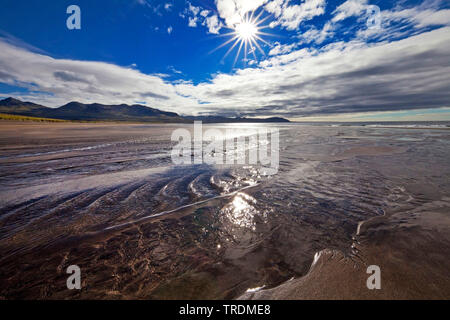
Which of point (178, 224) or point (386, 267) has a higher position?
point (178, 224)

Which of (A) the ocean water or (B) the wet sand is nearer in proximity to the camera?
(B) the wet sand

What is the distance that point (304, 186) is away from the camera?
635 cm

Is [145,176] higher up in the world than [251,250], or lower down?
higher up

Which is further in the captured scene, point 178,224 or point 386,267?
point 178,224

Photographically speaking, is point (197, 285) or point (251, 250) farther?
point (251, 250)

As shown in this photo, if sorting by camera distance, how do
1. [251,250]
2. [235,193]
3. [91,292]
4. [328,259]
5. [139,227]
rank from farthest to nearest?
[235,193]
[139,227]
[251,250]
[328,259]
[91,292]

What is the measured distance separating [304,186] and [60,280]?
6.59 m

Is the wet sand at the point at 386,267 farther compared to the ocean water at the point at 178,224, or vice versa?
the ocean water at the point at 178,224

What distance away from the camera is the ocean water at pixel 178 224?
2.58 meters

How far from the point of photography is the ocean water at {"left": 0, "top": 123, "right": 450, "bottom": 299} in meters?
2.58

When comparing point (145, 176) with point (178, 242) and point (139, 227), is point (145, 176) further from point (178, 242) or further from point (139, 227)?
point (178, 242)

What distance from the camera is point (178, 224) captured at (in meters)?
3.98
